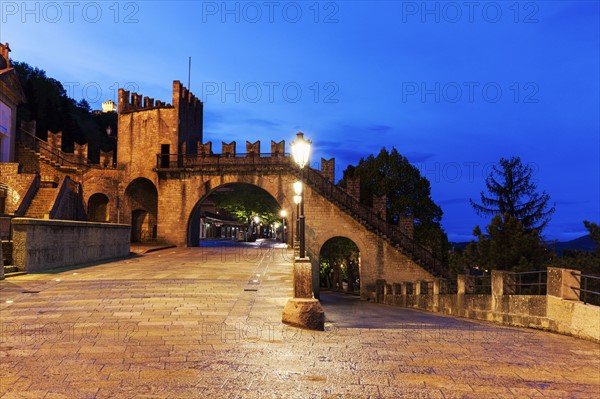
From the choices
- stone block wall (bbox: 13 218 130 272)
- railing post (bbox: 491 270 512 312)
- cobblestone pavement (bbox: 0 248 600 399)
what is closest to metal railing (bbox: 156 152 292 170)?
stone block wall (bbox: 13 218 130 272)

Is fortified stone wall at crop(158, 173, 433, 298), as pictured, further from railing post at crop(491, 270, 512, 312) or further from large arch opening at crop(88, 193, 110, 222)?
railing post at crop(491, 270, 512, 312)

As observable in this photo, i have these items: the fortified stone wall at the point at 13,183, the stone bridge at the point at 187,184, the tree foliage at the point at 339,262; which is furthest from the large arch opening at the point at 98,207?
the tree foliage at the point at 339,262

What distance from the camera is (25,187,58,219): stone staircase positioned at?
22.8 m

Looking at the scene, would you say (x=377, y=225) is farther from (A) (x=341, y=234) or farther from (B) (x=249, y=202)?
(B) (x=249, y=202)

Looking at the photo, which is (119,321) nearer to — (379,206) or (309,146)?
(309,146)

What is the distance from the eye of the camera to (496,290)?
43.5 ft

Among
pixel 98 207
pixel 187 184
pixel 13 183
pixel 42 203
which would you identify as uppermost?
pixel 187 184

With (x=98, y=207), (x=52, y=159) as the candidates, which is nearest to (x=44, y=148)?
(x=52, y=159)

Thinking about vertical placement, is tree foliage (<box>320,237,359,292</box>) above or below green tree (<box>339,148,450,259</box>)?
below

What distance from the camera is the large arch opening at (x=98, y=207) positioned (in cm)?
4038

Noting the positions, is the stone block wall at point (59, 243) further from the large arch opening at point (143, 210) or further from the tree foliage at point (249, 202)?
the tree foliage at point (249, 202)

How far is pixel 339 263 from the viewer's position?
4272 centimetres

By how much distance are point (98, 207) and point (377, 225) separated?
24.1 m

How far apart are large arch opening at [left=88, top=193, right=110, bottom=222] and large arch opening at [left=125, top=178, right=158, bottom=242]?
2.34 meters
